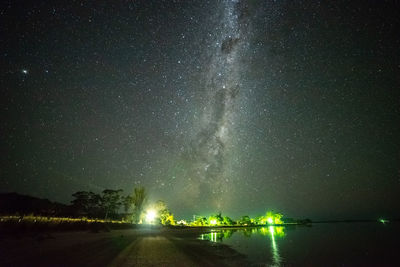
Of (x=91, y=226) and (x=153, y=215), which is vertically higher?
(x=153, y=215)

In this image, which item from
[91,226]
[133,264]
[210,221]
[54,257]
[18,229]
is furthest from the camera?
[210,221]

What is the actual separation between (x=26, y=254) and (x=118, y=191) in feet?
261

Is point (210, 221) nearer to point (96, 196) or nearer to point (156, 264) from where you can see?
point (96, 196)

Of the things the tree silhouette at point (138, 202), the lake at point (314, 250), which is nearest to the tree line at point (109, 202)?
the tree silhouette at point (138, 202)

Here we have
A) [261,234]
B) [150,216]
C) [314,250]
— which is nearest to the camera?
[314,250]

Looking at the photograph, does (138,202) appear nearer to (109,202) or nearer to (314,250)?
(109,202)

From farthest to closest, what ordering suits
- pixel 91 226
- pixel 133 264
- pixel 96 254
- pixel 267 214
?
pixel 267 214 < pixel 91 226 < pixel 96 254 < pixel 133 264

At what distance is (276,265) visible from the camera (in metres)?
17.0

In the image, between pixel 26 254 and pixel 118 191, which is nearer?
pixel 26 254


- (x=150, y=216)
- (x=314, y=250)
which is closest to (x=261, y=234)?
(x=314, y=250)

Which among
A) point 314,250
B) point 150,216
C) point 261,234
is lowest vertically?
point 314,250

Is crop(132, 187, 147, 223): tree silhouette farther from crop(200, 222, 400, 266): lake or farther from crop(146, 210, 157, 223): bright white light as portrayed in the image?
crop(200, 222, 400, 266): lake

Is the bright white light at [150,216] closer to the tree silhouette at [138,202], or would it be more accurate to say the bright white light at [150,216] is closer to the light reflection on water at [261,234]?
the tree silhouette at [138,202]

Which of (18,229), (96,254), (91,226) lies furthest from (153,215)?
(96,254)
